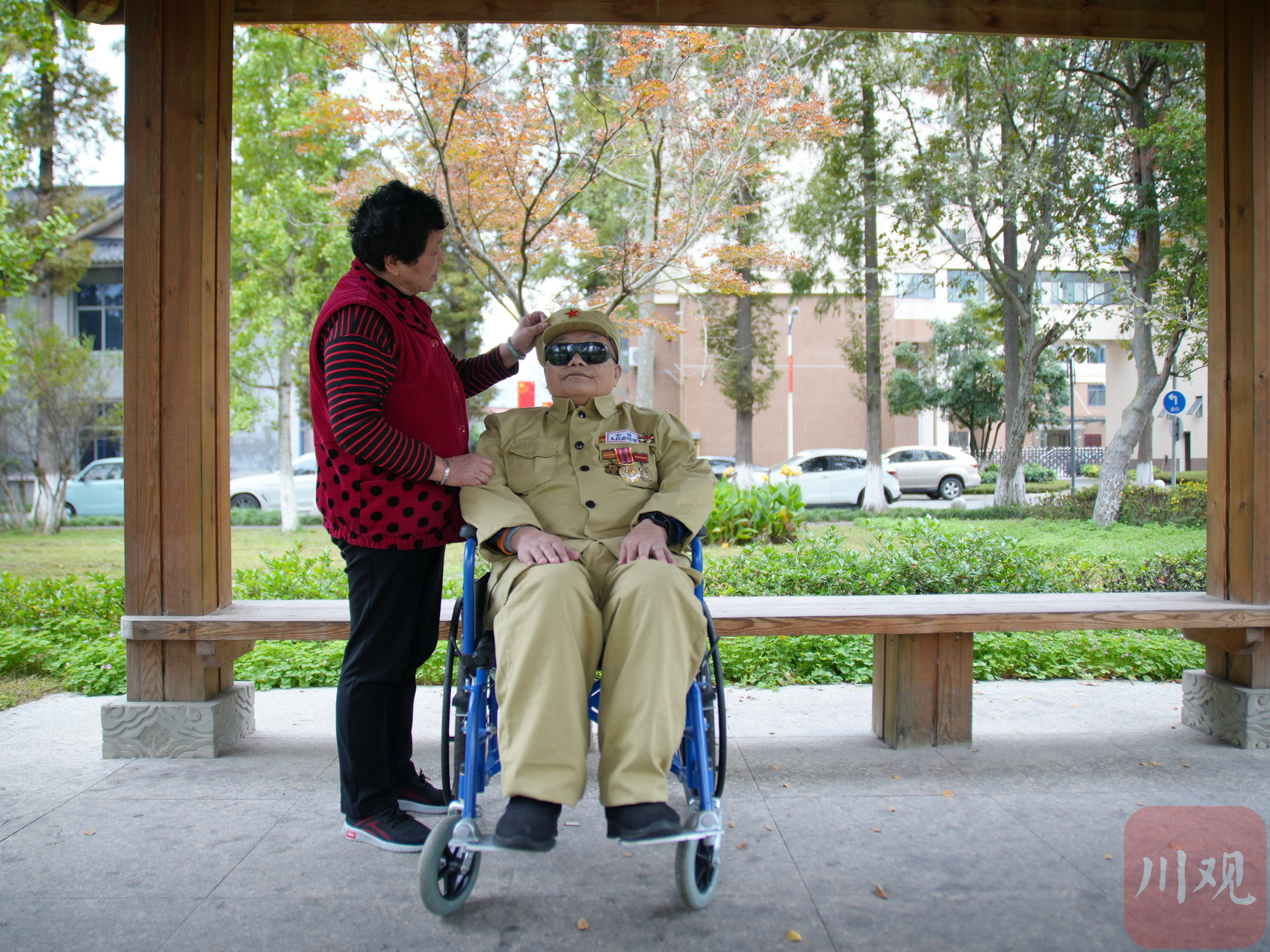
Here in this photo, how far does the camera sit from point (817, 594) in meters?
→ 5.11

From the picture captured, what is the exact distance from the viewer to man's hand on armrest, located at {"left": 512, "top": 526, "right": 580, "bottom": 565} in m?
2.21

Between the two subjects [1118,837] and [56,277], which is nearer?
[1118,837]

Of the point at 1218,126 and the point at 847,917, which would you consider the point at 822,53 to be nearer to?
the point at 1218,126

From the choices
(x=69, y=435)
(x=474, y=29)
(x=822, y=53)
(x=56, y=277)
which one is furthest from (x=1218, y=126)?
(x=56, y=277)

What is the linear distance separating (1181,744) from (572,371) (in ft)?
9.10

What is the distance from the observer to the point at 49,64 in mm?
5758

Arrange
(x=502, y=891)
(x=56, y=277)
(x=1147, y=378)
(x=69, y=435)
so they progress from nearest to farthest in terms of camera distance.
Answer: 1. (x=502, y=891)
2. (x=1147, y=378)
3. (x=69, y=435)
4. (x=56, y=277)

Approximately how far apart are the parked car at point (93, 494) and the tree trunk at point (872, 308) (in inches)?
523

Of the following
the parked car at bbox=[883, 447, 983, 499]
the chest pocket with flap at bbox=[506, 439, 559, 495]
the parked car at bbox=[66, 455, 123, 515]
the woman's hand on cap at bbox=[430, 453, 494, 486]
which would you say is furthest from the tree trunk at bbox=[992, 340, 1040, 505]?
the parked car at bbox=[66, 455, 123, 515]

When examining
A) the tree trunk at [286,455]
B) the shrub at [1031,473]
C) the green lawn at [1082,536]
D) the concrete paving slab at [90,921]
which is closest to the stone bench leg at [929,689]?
the concrete paving slab at [90,921]

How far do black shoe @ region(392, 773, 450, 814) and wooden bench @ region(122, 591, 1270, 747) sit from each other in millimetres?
571

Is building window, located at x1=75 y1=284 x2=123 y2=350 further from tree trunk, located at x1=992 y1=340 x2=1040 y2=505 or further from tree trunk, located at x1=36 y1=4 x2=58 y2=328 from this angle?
tree trunk, located at x1=992 y1=340 x2=1040 y2=505

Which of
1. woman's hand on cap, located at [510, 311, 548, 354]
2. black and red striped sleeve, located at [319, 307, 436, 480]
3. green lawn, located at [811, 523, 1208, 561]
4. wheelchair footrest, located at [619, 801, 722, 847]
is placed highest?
woman's hand on cap, located at [510, 311, 548, 354]

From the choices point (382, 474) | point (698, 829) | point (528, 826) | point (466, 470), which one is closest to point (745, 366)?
point (466, 470)
